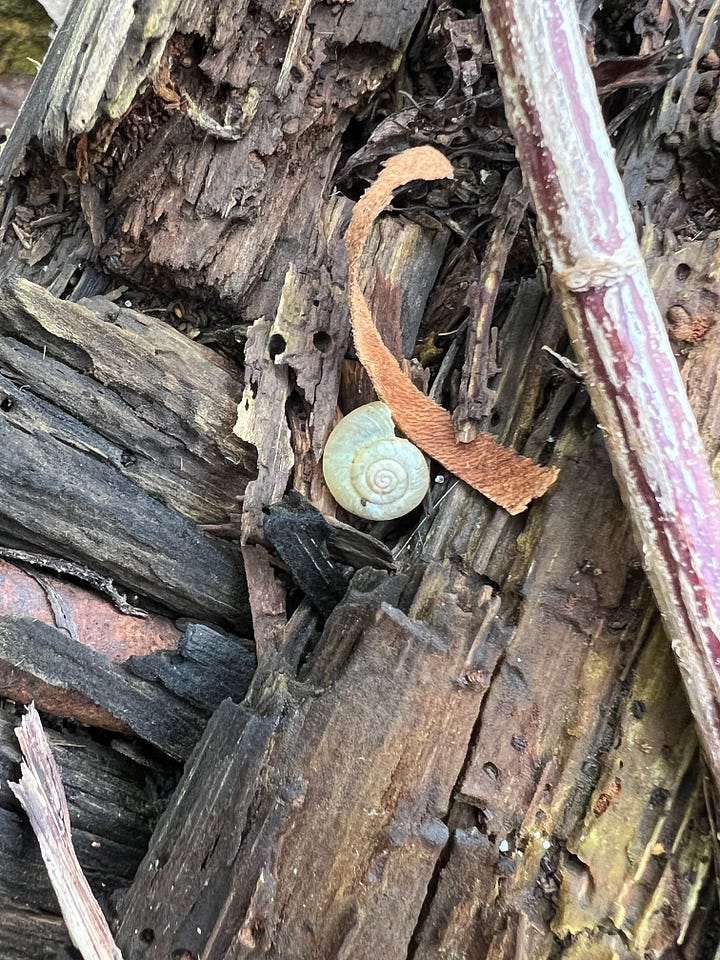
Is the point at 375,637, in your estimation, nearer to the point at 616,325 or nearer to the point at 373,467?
the point at 373,467

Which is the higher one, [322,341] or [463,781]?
[322,341]

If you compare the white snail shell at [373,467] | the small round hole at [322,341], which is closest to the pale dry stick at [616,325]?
the white snail shell at [373,467]

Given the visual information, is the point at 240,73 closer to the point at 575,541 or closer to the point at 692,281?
the point at 692,281

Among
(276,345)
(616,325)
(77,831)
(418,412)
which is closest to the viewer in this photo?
(616,325)

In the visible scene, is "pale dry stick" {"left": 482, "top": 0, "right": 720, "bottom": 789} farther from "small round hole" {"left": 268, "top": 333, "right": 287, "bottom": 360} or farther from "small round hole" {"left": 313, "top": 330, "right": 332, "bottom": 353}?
"small round hole" {"left": 268, "top": 333, "right": 287, "bottom": 360}

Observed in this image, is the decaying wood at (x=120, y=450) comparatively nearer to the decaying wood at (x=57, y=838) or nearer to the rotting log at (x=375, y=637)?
the rotting log at (x=375, y=637)

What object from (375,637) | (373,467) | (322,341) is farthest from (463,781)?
(322,341)

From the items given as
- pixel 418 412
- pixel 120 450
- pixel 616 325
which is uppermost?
pixel 616 325

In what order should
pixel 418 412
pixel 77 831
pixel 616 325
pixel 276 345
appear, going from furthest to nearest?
pixel 276 345, pixel 418 412, pixel 77 831, pixel 616 325

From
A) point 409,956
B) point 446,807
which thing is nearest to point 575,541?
point 446,807
